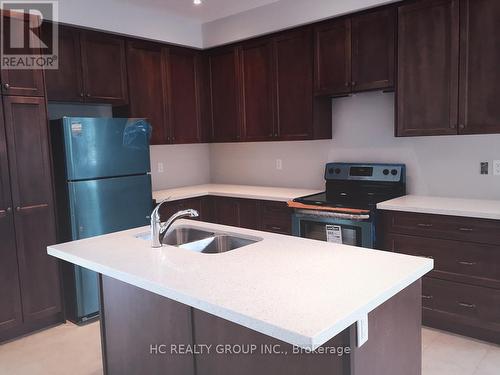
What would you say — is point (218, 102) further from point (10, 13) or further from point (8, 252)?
point (8, 252)

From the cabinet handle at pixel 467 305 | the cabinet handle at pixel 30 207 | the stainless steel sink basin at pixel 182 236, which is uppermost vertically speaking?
the cabinet handle at pixel 30 207

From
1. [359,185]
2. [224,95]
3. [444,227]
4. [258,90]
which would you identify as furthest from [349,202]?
[224,95]

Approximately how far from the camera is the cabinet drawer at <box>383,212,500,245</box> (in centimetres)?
261

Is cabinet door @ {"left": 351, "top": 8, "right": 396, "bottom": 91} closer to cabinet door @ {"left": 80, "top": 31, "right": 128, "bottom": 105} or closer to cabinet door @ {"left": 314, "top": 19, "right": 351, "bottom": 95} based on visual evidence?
cabinet door @ {"left": 314, "top": 19, "right": 351, "bottom": 95}

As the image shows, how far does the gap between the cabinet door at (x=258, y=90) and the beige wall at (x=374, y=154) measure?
0.34 metres

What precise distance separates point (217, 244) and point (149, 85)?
7.46 ft

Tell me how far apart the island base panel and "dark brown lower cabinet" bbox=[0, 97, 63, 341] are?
133 centimetres

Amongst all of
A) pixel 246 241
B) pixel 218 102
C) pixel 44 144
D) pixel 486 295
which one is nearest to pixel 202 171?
pixel 218 102

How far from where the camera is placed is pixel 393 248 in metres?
3.02

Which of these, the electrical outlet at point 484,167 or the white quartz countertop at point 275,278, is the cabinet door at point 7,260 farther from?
the electrical outlet at point 484,167

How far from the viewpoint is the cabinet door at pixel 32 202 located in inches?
117

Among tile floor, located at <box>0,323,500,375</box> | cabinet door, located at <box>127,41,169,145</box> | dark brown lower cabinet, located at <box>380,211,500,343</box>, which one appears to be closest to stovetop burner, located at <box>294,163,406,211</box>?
dark brown lower cabinet, located at <box>380,211,500,343</box>

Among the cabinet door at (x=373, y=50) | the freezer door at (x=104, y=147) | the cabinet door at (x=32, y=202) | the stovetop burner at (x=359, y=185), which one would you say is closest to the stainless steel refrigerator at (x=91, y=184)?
the freezer door at (x=104, y=147)

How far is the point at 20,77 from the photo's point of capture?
117 inches
